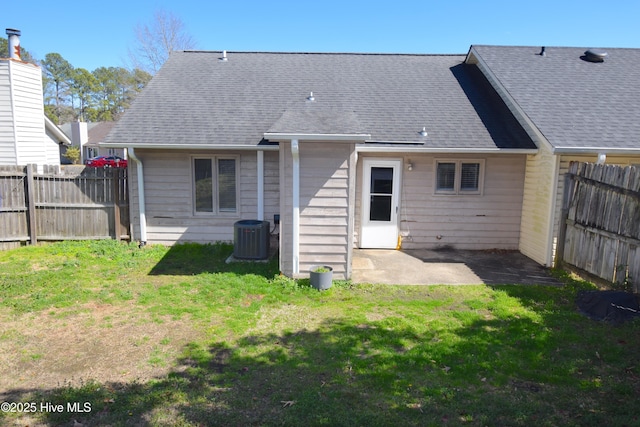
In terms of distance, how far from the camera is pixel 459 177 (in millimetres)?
9391

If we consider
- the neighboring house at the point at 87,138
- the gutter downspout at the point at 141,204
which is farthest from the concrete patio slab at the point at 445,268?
the neighboring house at the point at 87,138

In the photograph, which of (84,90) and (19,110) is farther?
(84,90)

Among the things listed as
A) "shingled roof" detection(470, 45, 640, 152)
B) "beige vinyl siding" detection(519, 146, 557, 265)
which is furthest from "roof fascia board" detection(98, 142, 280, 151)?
"shingled roof" detection(470, 45, 640, 152)

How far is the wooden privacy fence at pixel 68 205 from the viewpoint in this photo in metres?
9.27

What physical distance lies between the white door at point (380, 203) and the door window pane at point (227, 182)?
3054 mm

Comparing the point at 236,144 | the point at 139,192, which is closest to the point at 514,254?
the point at 236,144

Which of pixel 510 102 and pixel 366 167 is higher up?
pixel 510 102

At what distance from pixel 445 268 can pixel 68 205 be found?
8641mm

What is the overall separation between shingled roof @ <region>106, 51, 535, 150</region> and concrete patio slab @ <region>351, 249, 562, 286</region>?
243 cm

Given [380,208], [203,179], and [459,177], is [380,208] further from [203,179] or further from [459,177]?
[203,179]

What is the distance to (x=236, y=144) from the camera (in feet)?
29.2

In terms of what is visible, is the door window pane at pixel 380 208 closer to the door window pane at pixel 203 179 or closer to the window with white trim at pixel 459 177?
the window with white trim at pixel 459 177

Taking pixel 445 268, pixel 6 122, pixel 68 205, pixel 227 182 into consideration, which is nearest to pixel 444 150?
pixel 445 268

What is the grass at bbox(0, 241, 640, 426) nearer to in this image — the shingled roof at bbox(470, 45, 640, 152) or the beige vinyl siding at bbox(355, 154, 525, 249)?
the beige vinyl siding at bbox(355, 154, 525, 249)
